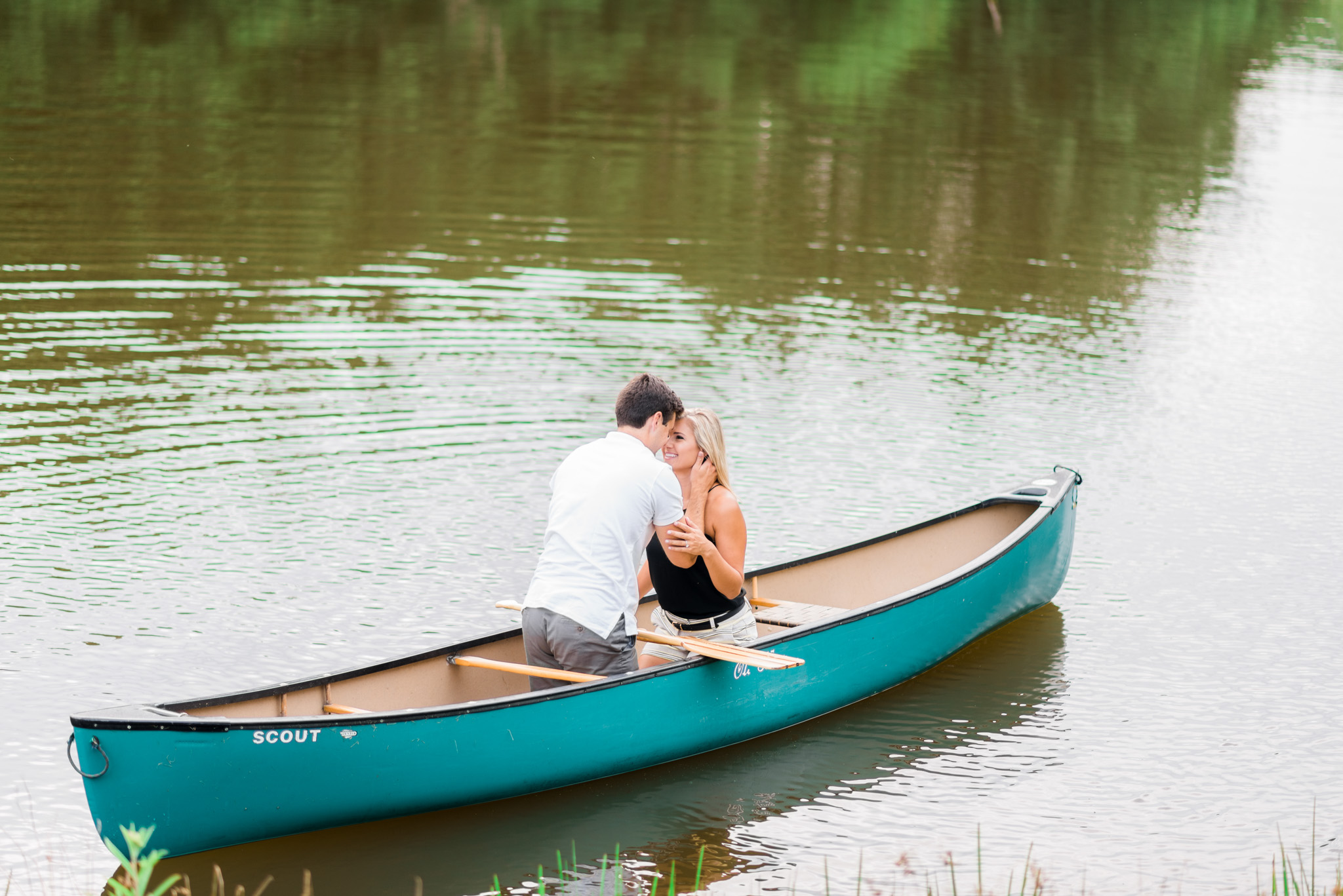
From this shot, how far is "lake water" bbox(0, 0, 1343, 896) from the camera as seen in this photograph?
683cm

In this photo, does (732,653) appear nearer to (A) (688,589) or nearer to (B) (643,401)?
(A) (688,589)

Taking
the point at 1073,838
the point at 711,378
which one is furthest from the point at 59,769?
the point at 711,378

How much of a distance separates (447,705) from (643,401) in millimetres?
1540

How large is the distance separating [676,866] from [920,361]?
8.61 m

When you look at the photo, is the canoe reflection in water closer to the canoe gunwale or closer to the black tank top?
the canoe gunwale

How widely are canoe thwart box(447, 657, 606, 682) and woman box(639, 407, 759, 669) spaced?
68 centimetres

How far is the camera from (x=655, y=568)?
23.5ft

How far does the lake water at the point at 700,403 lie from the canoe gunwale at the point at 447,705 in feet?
2.07

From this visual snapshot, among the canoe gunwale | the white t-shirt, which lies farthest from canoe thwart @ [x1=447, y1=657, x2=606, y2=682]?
the white t-shirt

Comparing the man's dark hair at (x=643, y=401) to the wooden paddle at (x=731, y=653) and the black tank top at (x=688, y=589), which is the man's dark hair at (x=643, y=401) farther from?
the wooden paddle at (x=731, y=653)

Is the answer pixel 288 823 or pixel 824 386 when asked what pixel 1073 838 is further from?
pixel 824 386

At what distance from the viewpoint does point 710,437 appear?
22.7 feet

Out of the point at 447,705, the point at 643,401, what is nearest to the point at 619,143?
the point at 643,401

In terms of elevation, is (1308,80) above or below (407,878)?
above
